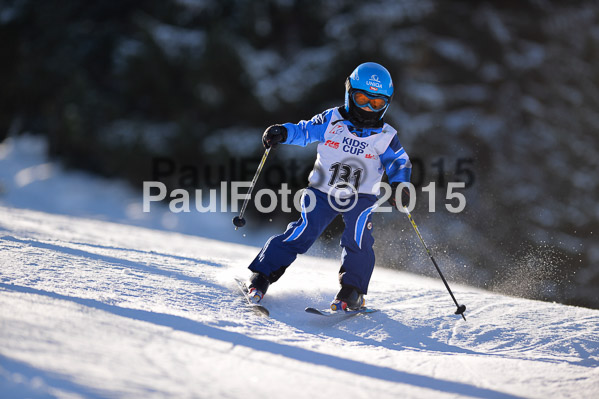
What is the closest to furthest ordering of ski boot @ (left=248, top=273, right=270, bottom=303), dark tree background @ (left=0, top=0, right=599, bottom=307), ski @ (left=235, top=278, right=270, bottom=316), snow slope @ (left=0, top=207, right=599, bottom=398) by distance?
snow slope @ (left=0, top=207, right=599, bottom=398), ski @ (left=235, top=278, right=270, bottom=316), ski boot @ (left=248, top=273, right=270, bottom=303), dark tree background @ (left=0, top=0, right=599, bottom=307)

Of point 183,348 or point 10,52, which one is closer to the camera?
point 183,348

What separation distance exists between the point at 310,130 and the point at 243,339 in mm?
1632

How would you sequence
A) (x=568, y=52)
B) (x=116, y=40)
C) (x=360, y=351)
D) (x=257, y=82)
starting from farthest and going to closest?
1. (x=568, y=52)
2. (x=116, y=40)
3. (x=257, y=82)
4. (x=360, y=351)

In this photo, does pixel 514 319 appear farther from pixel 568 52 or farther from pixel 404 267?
pixel 568 52

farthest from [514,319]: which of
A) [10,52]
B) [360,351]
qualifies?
[10,52]

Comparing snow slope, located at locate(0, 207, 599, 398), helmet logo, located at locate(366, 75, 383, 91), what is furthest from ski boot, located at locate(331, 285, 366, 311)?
helmet logo, located at locate(366, 75, 383, 91)

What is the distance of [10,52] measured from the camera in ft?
63.1

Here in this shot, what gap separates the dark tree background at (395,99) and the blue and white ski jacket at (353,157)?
6659 mm

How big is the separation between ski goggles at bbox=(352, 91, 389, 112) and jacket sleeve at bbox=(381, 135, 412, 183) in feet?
0.88

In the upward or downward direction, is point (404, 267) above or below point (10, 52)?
below

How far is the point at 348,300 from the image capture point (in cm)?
362

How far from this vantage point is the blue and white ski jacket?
3.72 m

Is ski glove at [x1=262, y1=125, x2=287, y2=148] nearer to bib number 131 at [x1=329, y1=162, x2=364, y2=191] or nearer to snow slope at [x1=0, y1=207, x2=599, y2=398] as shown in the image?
bib number 131 at [x1=329, y1=162, x2=364, y2=191]

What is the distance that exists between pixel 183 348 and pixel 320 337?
0.92 metres
